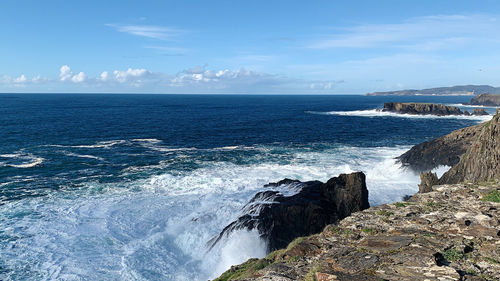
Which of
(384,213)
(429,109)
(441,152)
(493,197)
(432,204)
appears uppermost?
(429,109)

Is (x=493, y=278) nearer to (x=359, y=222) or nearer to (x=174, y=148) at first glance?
(x=359, y=222)

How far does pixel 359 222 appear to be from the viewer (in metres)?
12.2

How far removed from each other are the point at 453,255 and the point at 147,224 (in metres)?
22.0

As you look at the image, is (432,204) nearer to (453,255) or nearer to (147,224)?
(453,255)

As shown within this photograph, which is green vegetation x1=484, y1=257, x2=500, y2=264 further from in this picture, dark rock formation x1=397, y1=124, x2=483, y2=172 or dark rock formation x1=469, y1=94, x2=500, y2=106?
dark rock formation x1=469, y1=94, x2=500, y2=106

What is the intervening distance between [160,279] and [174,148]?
123 feet

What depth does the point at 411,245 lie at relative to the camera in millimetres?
9602

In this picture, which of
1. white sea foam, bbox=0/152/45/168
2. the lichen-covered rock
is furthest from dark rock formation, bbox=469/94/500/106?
white sea foam, bbox=0/152/45/168

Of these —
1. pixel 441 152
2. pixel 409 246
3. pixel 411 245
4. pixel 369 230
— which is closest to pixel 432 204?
pixel 369 230

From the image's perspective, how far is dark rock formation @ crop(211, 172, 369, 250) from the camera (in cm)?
2233

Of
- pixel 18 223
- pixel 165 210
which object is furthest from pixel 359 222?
pixel 18 223

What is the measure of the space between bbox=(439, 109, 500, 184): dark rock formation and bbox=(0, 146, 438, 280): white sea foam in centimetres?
606

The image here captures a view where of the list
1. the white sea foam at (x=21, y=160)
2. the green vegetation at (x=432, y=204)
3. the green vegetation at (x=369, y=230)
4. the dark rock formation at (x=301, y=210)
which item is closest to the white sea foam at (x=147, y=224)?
the dark rock formation at (x=301, y=210)

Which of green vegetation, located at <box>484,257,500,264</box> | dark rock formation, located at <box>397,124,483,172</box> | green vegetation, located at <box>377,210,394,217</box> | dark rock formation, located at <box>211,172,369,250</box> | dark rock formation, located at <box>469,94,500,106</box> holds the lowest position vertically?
dark rock formation, located at <box>211,172,369,250</box>
